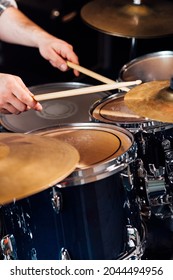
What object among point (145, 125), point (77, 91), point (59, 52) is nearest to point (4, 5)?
point (59, 52)

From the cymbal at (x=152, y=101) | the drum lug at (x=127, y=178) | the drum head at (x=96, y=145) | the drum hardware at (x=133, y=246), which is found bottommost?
the drum hardware at (x=133, y=246)

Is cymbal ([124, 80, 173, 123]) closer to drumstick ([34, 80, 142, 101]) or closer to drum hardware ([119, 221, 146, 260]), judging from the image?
drumstick ([34, 80, 142, 101])

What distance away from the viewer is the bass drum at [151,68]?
2408mm

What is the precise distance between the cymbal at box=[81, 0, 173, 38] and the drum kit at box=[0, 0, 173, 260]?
0.33m

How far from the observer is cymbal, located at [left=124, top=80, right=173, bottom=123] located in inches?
73.3

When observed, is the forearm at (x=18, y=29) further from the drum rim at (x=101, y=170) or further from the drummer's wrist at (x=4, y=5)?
the drum rim at (x=101, y=170)

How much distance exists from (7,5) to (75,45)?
1101mm

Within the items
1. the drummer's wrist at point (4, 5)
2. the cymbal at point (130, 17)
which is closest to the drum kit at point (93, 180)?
the cymbal at point (130, 17)

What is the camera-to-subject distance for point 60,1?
3.45m

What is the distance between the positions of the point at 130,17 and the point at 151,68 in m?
0.24

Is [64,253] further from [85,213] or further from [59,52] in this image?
[59,52]

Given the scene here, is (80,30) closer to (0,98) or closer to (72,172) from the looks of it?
(0,98)
